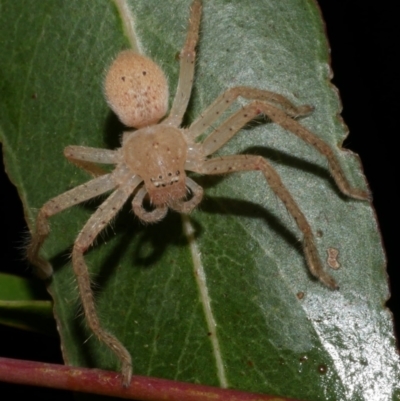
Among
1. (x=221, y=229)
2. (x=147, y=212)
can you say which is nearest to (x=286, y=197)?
(x=221, y=229)

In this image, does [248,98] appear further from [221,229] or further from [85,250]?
[85,250]

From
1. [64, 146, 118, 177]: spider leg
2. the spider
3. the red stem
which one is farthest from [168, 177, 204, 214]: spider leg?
the red stem

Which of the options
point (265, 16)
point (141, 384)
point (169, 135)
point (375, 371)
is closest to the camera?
point (141, 384)

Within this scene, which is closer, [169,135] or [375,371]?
Answer: [375,371]

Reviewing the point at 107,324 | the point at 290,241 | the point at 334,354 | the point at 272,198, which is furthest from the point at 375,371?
the point at 107,324

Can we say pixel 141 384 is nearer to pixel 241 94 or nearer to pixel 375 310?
pixel 375 310

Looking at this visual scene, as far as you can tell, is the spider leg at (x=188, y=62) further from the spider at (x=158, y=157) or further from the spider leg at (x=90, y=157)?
the spider leg at (x=90, y=157)
